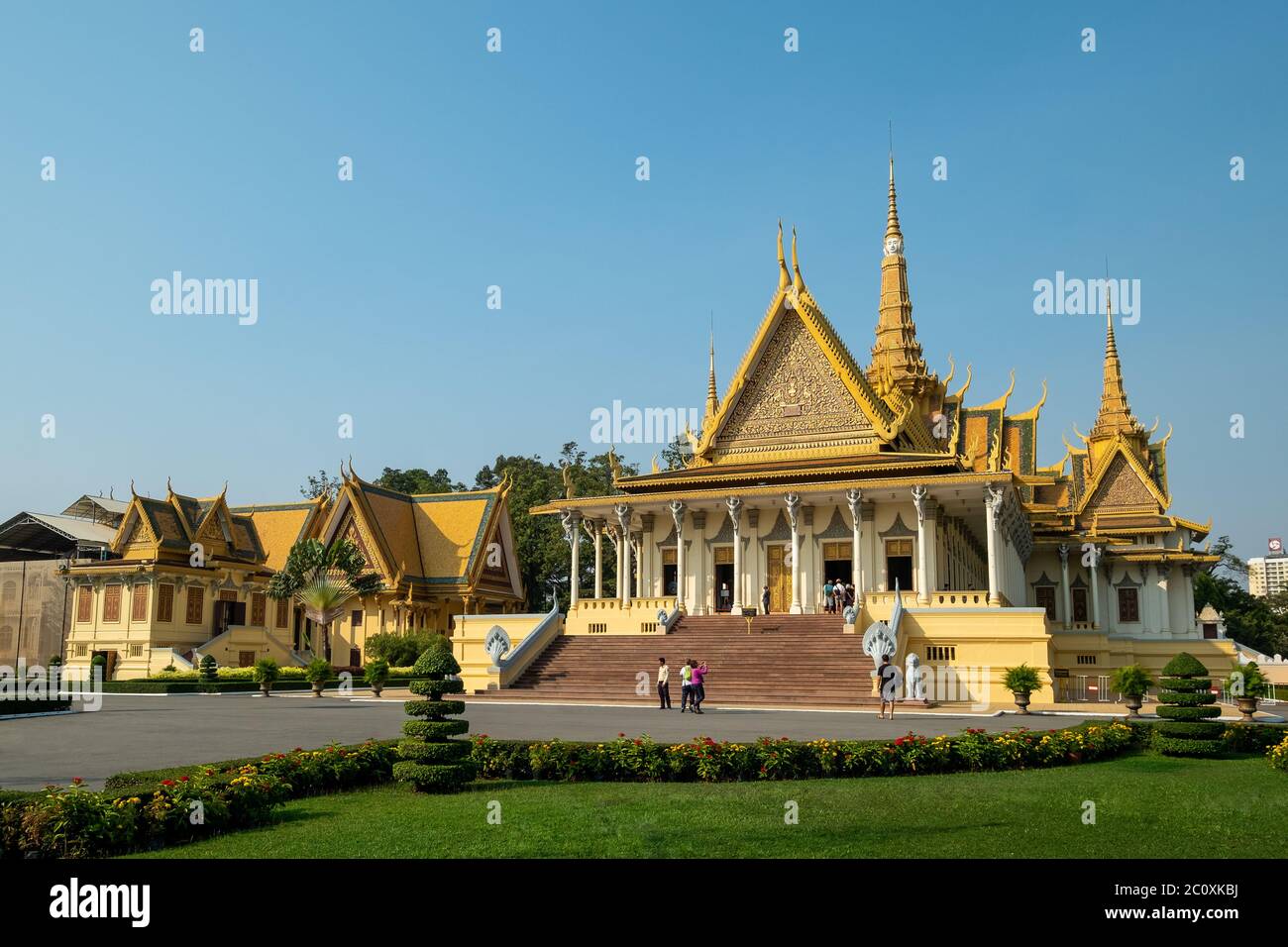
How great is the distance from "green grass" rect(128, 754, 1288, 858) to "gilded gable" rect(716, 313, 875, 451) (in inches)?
946

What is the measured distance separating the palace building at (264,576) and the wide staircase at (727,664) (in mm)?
18605

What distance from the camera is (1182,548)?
41.5 meters

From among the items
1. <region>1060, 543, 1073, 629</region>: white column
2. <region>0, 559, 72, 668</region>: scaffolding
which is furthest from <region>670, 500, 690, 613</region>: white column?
Result: <region>0, 559, 72, 668</region>: scaffolding

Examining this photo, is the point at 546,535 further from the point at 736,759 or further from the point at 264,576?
the point at 736,759

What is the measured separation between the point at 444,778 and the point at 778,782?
3.47m

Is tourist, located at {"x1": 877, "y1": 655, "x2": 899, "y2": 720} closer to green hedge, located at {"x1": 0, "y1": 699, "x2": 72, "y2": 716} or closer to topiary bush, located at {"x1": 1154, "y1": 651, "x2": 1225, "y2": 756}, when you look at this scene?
topiary bush, located at {"x1": 1154, "y1": 651, "x2": 1225, "y2": 756}

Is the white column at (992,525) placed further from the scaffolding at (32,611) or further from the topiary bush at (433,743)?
the scaffolding at (32,611)

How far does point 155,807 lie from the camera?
814cm

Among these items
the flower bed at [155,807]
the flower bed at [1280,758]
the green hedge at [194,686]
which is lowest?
the green hedge at [194,686]

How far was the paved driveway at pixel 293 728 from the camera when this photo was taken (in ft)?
43.9

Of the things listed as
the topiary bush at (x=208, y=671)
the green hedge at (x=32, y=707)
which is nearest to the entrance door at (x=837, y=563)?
the topiary bush at (x=208, y=671)

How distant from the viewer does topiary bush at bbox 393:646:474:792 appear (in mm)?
10398
